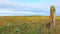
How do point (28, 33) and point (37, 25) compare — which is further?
point (37, 25)

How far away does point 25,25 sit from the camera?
10.5 metres

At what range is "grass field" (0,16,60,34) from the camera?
32.8ft

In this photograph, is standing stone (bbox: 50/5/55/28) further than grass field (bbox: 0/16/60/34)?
Yes

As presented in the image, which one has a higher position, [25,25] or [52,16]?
[52,16]

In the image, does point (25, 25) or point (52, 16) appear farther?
point (52, 16)

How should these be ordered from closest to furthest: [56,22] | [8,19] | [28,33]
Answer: [28,33], [8,19], [56,22]

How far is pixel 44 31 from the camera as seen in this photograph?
10070 millimetres

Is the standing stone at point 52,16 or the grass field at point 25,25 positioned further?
the standing stone at point 52,16

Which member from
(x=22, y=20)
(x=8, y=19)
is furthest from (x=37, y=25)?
(x=8, y=19)

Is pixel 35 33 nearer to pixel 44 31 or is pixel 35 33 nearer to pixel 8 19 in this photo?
pixel 44 31

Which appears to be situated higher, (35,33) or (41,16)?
(41,16)

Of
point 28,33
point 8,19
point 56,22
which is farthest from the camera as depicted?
point 56,22

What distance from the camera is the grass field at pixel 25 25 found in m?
10.00

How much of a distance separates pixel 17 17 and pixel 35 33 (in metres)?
1.29
